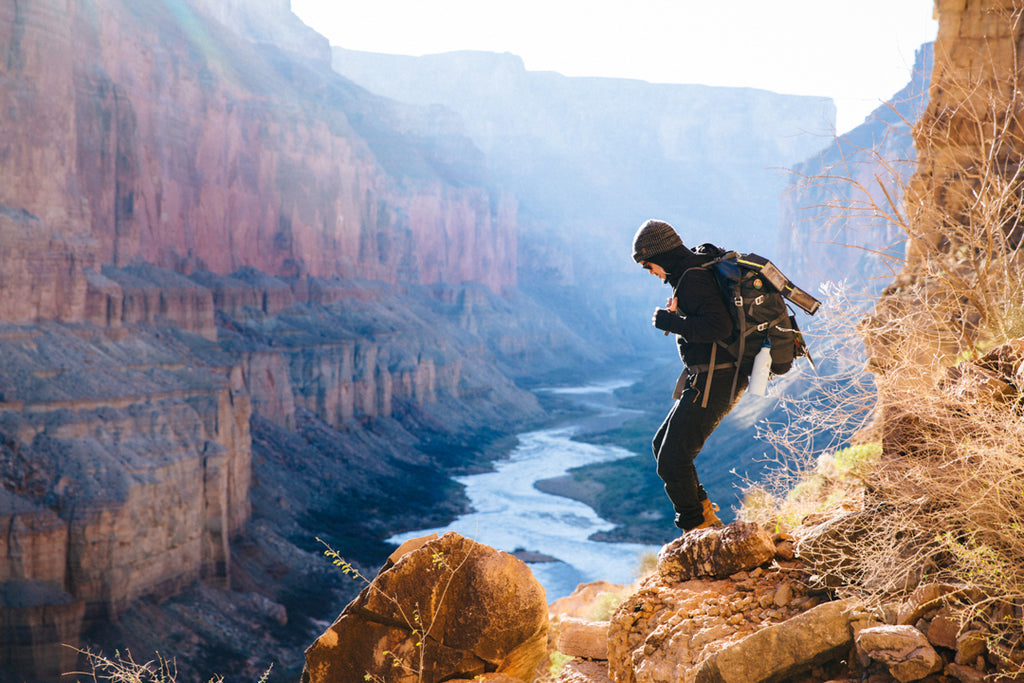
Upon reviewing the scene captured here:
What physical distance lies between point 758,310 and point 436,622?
2.25 metres

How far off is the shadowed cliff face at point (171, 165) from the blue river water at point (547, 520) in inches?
689

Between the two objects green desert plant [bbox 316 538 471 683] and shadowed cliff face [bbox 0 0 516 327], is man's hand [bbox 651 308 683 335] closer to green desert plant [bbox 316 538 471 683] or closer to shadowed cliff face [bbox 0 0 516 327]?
green desert plant [bbox 316 538 471 683]

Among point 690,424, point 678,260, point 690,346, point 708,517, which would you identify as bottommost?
point 708,517

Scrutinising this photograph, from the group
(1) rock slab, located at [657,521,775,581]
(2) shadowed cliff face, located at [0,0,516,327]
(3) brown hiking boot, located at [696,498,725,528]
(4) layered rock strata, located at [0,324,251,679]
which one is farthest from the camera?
(2) shadowed cliff face, located at [0,0,516,327]

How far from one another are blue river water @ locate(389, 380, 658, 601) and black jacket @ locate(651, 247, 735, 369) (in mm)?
14426

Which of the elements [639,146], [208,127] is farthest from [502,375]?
[639,146]

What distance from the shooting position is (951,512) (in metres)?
3.14

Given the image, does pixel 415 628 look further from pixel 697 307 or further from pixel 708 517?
pixel 697 307

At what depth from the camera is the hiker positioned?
3850 millimetres

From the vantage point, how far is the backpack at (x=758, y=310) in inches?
150

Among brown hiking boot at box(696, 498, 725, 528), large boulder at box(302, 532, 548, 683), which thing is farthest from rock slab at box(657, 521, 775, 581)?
large boulder at box(302, 532, 548, 683)

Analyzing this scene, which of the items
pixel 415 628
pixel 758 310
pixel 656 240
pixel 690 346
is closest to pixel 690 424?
pixel 690 346

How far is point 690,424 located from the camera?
4.00 metres

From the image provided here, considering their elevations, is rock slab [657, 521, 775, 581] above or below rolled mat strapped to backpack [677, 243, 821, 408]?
below
